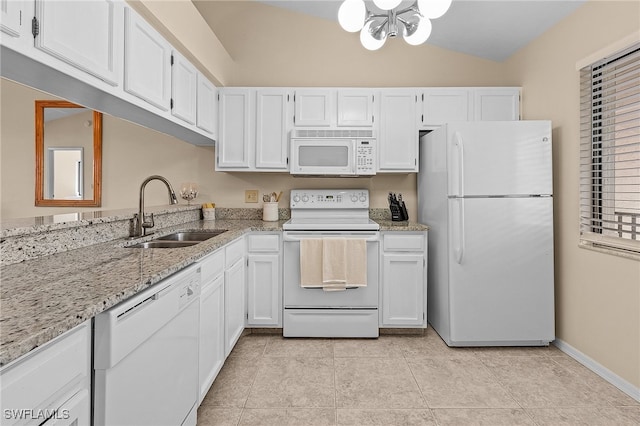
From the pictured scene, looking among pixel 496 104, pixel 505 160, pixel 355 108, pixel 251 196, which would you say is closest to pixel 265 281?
pixel 251 196

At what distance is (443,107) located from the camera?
304cm

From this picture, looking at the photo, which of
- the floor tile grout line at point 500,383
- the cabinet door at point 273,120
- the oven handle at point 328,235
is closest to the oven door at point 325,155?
the cabinet door at point 273,120

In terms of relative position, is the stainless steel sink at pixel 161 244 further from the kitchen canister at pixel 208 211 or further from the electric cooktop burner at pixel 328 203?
the electric cooktop burner at pixel 328 203

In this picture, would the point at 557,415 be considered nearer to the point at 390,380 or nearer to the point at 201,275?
the point at 390,380

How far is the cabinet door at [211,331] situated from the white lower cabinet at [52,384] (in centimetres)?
86

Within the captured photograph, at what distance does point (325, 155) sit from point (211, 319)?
1.68 meters

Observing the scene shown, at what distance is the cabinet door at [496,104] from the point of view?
3.01 meters

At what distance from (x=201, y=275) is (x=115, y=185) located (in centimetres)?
216

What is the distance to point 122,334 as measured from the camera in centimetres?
95

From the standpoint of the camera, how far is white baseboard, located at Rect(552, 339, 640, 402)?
1.94m

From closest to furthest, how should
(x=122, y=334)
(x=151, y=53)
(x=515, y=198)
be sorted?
(x=122, y=334) < (x=151, y=53) < (x=515, y=198)

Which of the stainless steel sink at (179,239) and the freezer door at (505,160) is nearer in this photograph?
the stainless steel sink at (179,239)

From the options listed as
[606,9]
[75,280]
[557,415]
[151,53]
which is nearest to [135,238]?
[75,280]

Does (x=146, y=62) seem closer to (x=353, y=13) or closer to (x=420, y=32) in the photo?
(x=353, y=13)
